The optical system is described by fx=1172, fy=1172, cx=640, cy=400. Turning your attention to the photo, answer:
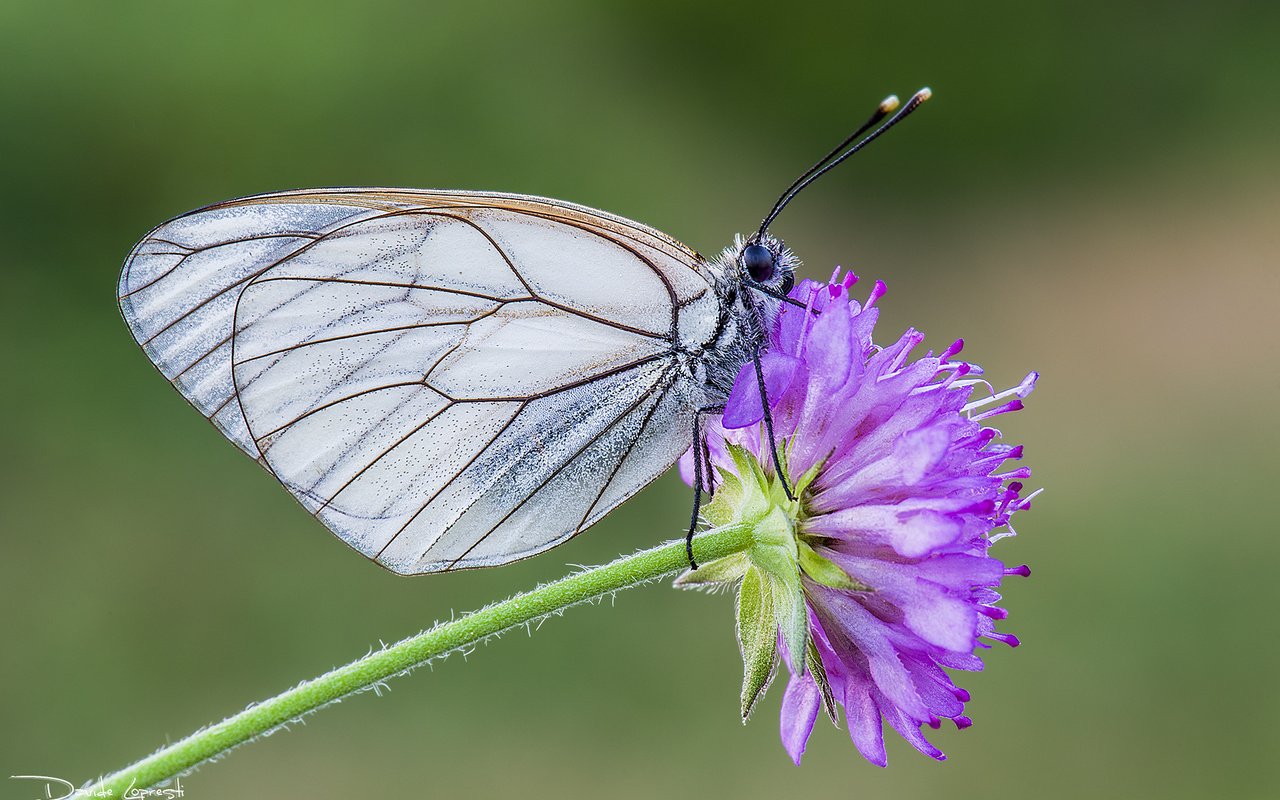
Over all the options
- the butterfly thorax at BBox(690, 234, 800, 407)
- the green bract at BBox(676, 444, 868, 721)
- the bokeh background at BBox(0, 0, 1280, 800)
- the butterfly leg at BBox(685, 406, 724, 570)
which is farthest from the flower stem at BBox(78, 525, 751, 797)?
the bokeh background at BBox(0, 0, 1280, 800)

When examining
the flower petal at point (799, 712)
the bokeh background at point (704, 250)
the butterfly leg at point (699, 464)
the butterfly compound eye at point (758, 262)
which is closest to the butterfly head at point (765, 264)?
the butterfly compound eye at point (758, 262)

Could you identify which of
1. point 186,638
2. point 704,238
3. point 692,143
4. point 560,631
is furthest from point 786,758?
point 692,143

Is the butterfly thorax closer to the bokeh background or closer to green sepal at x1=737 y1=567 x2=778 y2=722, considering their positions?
green sepal at x1=737 y1=567 x2=778 y2=722

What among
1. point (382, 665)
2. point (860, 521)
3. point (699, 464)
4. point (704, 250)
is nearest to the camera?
point (382, 665)

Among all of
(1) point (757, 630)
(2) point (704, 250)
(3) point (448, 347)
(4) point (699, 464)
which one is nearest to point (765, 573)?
(1) point (757, 630)

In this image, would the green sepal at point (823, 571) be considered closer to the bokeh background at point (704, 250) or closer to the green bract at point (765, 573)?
the green bract at point (765, 573)

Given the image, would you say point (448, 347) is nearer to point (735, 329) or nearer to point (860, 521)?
point (735, 329)
